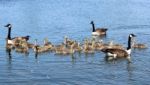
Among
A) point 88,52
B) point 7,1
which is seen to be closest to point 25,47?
point 88,52

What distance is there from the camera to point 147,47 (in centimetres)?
3167

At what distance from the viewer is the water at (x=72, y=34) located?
23656mm

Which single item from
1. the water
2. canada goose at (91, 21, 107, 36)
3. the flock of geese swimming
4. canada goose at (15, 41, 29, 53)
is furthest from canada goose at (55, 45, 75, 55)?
canada goose at (91, 21, 107, 36)

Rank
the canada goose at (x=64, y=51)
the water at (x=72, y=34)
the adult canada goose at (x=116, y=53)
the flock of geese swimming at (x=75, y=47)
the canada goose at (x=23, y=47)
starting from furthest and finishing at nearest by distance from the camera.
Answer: the canada goose at (x=23, y=47) → the canada goose at (x=64, y=51) → the flock of geese swimming at (x=75, y=47) → the adult canada goose at (x=116, y=53) → the water at (x=72, y=34)

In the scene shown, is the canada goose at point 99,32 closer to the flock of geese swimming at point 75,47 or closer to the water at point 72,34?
the water at point 72,34

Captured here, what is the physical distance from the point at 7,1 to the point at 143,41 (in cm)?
2923

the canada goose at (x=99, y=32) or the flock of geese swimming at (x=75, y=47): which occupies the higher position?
the canada goose at (x=99, y=32)

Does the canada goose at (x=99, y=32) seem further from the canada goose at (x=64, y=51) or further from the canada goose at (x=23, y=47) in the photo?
the canada goose at (x=64, y=51)

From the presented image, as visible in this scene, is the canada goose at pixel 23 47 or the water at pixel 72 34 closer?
the water at pixel 72 34

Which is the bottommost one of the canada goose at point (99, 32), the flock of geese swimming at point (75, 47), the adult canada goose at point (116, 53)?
the adult canada goose at point (116, 53)

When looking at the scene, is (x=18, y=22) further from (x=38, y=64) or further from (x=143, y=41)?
(x=38, y=64)


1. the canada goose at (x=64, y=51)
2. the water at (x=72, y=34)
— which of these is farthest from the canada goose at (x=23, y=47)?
the canada goose at (x=64, y=51)

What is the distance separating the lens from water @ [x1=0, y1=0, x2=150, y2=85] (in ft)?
77.6

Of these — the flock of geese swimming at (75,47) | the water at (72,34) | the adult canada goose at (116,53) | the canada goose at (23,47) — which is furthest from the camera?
the canada goose at (23,47)
